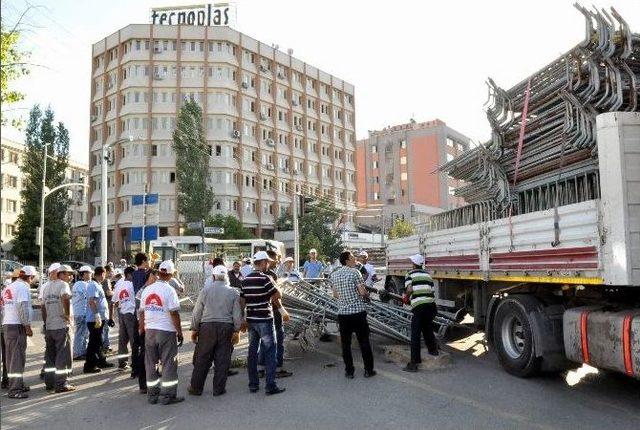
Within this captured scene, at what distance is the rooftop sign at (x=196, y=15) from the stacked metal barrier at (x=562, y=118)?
171 ft

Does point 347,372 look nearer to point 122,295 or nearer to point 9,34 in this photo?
point 122,295

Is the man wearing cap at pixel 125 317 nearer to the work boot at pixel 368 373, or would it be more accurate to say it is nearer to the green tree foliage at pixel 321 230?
the work boot at pixel 368 373

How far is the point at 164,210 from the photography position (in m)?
50.8

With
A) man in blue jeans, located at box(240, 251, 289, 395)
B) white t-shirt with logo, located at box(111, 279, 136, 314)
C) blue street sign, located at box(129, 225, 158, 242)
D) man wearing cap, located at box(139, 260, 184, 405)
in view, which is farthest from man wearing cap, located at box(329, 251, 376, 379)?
blue street sign, located at box(129, 225, 158, 242)

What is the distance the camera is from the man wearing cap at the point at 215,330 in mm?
7078

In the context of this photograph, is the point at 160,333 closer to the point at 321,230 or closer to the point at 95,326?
the point at 95,326

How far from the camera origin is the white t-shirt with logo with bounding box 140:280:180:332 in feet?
22.6

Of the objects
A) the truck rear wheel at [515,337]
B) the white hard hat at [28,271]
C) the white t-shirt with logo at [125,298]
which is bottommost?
the truck rear wheel at [515,337]

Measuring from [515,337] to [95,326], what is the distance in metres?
6.30

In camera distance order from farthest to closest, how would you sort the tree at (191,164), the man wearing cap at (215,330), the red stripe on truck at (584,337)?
1. the tree at (191,164)
2. the man wearing cap at (215,330)
3. the red stripe on truck at (584,337)

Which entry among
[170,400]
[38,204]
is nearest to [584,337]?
[170,400]

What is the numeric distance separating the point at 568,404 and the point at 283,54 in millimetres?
58149

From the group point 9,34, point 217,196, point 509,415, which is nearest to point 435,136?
point 217,196

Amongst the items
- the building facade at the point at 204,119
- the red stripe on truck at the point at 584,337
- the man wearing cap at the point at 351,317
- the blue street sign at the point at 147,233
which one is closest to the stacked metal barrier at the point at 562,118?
the red stripe on truck at the point at 584,337
